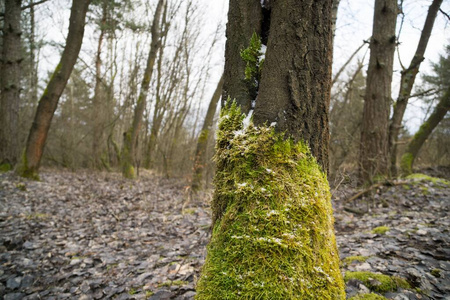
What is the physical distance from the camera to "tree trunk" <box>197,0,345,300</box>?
47.0 inches

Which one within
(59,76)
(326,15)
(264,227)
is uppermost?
(59,76)

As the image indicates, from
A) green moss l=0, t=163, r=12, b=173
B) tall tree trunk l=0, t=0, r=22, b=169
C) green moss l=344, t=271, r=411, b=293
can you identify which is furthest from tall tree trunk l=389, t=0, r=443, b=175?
tall tree trunk l=0, t=0, r=22, b=169

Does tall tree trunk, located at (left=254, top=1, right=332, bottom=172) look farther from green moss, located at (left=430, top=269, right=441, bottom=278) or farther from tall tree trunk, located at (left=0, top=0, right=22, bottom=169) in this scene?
tall tree trunk, located at (left=0, top=0, right=22, bottom=169)

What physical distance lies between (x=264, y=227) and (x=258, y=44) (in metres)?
1.10

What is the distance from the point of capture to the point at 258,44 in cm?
156

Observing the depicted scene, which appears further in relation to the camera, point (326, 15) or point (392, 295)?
point (392, 295)

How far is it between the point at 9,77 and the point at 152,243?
8132mm

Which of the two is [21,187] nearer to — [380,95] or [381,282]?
[381,282]

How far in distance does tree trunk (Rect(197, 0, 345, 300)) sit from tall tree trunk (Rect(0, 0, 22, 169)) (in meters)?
9.60

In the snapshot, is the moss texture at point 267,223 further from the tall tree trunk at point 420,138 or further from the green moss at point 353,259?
the tall tree trunk at point 420,138

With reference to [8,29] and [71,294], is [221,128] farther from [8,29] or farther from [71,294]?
[8,29]

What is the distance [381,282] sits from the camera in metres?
2.03

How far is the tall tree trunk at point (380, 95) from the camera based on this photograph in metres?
6.01

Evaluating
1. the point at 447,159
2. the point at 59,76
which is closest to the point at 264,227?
the point at 59,76
